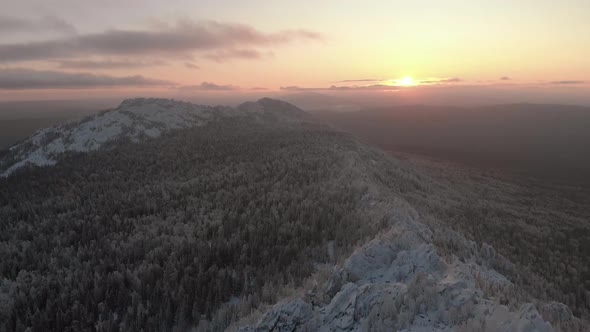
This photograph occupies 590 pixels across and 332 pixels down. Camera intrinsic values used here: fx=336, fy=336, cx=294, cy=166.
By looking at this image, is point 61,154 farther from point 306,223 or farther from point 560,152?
point 560,152

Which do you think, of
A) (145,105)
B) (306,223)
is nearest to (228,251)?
(306,223)

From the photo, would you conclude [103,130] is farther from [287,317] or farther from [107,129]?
[287,317]

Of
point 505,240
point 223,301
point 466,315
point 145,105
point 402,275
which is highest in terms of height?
point 145,105

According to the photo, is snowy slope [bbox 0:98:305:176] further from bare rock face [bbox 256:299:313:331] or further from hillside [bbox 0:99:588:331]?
bare rock face [bbox 256:299:313:331]

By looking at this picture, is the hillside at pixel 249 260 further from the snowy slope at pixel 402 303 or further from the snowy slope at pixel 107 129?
the snowy slope at pixel 107 129

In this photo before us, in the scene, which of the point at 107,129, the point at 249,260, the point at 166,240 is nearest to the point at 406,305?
the point at 249,260

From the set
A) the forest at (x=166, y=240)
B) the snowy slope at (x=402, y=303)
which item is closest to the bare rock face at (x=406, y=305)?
the snowy slope at (x=402, y=303)

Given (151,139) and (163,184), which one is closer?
(163,184)
